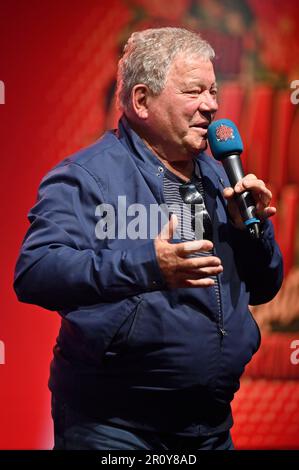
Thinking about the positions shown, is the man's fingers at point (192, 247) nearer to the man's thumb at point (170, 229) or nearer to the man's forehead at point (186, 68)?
the man's thumb at point (170, 229)

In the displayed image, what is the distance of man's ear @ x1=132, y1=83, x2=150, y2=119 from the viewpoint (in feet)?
4.80

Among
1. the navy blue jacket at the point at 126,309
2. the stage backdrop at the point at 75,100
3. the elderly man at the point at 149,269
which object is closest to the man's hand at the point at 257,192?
the elderly man at the point at 149,269

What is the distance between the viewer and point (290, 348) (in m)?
2.46

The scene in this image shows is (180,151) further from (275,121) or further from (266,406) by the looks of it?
(266,406)

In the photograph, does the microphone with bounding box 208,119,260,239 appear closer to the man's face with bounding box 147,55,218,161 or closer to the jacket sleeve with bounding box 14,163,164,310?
the man's face with bounding box 147,55,218,161

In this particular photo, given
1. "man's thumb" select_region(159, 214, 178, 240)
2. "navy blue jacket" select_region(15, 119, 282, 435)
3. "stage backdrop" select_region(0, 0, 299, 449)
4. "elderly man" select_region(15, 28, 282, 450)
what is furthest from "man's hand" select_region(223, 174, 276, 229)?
"stage backdrop" select_region(0, 0, 299, 449)

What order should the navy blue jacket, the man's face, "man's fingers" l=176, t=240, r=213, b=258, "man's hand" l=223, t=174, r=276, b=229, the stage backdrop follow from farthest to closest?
1. the stage backdrop
2. the man's face
3. "man's hand" l=223, t=174, r=276, b=229
4. the navy blue jacket
5. "man's fingers" l=176, t=240, r=213, b=258

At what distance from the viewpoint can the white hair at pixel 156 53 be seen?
1.44 metres

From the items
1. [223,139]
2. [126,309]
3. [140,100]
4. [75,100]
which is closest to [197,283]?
[126,309]

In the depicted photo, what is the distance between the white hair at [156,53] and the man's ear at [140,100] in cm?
1

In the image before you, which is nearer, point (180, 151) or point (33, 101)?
point (180, 151)

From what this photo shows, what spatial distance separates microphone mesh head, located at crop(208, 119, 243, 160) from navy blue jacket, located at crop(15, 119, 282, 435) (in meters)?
0.11
